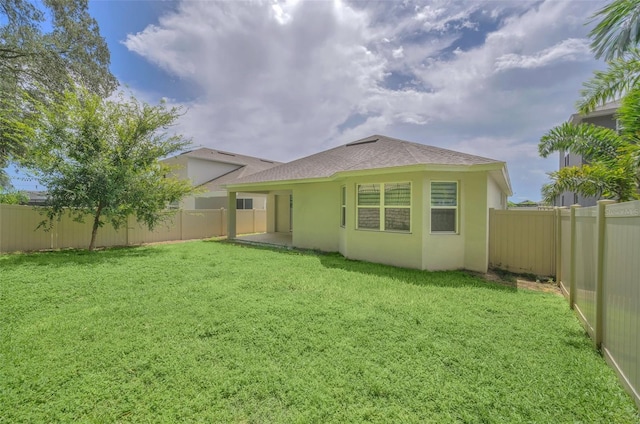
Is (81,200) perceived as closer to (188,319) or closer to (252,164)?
(188,319)

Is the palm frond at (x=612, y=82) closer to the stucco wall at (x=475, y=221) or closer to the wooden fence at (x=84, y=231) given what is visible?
the stucco wall at (x=475, y=221)

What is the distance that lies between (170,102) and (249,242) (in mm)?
7180

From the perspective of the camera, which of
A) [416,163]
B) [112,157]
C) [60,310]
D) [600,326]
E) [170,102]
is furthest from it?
[170,102]

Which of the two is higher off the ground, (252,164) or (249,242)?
(252,164)

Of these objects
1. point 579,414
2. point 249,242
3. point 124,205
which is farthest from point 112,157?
point 579,414

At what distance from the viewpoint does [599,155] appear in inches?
291

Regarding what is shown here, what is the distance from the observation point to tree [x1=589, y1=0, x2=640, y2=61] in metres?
4.70

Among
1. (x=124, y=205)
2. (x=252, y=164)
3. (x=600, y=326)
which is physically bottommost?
(x=600, y=326)

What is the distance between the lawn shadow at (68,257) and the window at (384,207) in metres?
8.05

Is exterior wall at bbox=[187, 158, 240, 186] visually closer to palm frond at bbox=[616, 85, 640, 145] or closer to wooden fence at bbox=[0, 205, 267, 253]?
wooden fence at bbox=[0, 205, 267, 253]

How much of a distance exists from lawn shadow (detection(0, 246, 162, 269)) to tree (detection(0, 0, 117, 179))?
193 inches

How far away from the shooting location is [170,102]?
11.7 meters

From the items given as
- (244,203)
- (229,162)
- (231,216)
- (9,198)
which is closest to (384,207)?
(231,216)

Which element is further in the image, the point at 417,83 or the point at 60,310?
the point at 417,83
